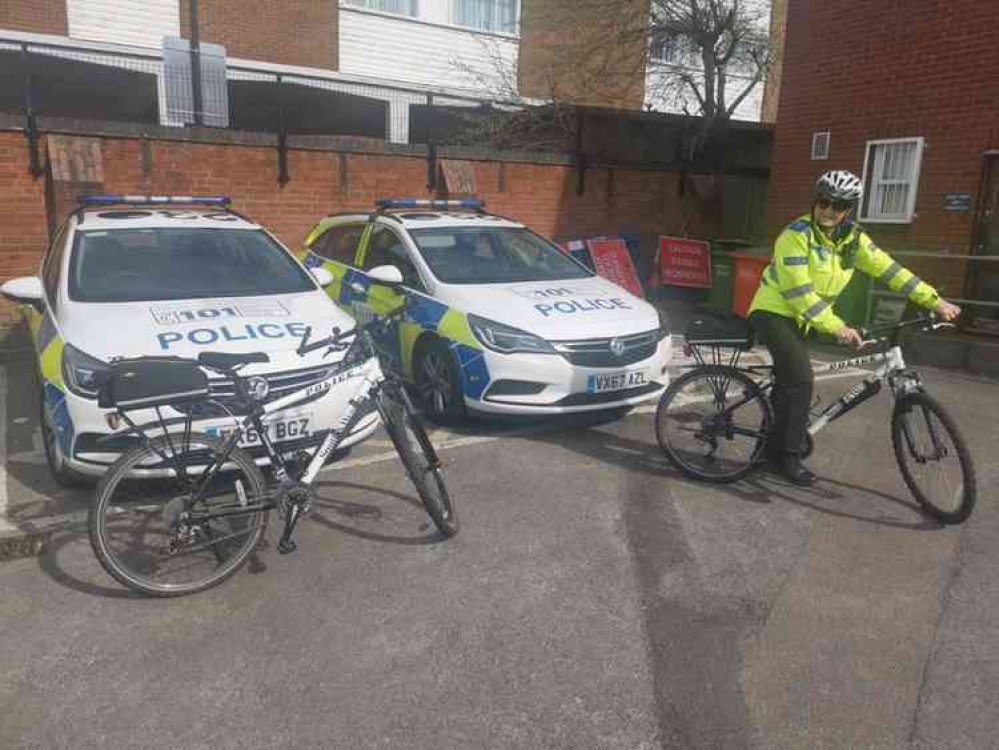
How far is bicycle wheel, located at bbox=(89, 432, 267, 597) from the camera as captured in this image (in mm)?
3355

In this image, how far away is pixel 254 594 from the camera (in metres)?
3.54

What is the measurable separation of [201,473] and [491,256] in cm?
371

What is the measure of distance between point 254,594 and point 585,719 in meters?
1.57

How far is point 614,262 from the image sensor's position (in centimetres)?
1159

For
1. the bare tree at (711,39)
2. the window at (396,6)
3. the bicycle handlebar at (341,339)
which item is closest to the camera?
the bicycle handlebar at (341,339)

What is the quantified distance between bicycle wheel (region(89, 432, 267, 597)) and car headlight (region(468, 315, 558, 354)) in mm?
2226

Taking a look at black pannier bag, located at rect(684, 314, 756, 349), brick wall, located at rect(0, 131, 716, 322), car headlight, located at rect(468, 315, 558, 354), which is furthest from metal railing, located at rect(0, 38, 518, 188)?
black pannier bag, located at rect(684, 314, 756, 349)

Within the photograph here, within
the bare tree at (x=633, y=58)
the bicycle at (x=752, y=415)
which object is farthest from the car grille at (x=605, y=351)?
the bare tree at (x=633, y=58)

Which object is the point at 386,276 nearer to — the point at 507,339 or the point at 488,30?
the point at 507,339

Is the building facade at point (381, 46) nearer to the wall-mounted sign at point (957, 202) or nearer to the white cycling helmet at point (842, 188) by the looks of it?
the wall-mounted sign at point (957, 202)

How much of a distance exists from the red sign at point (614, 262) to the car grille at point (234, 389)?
7.45m

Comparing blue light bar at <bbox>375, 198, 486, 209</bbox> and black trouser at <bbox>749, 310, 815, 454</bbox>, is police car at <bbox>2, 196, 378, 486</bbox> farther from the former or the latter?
black trouser at <bbox>749, 310, 815, 454</bbox>

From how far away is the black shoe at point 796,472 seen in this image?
4820 millimetres

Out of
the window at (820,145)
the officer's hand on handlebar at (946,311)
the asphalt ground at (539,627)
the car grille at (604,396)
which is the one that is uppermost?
the window at (820,145)
